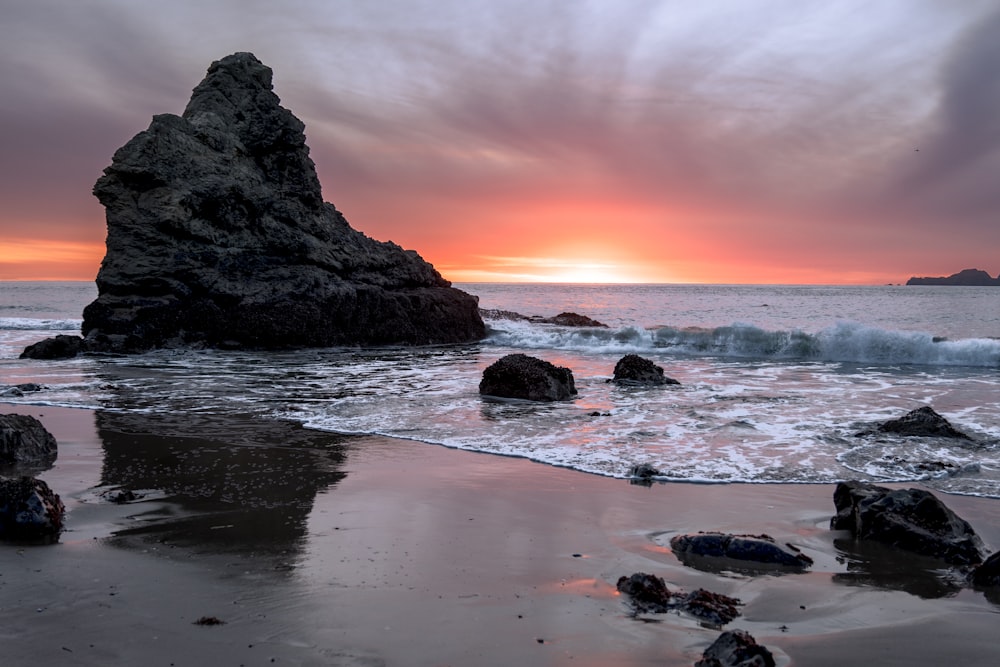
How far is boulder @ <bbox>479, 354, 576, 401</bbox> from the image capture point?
10.2 m

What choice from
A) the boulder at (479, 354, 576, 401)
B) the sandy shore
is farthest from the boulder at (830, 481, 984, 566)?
the boulder at (479, 354, 576, 401)

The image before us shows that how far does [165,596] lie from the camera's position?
3361 mm

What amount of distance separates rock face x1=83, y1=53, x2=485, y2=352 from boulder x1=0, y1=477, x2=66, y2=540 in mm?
13475

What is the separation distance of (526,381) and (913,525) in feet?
20.6

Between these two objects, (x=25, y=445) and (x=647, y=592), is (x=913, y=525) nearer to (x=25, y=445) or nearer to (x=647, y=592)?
(x=647, y=592)

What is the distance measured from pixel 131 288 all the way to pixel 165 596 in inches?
625

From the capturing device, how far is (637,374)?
1201cm

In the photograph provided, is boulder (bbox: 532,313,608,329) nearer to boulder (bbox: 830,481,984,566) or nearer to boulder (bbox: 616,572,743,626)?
boulder (bbox: 830,481,984,566)

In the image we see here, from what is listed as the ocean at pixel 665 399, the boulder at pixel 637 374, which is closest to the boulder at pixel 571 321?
the ocean at pixel 665 399

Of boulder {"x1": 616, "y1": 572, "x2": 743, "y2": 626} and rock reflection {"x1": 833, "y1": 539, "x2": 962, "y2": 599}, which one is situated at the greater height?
boulder {"x1": 616, "y1": 572, "x2": 743, "y2": 626}

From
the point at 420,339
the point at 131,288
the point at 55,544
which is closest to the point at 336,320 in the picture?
the point at 420,339

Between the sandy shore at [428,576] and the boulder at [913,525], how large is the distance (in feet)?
0.76

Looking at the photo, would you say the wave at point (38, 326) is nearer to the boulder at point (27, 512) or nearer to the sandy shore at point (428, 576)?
the sandy shore at point (428, 576)

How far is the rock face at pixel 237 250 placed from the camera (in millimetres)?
17344
